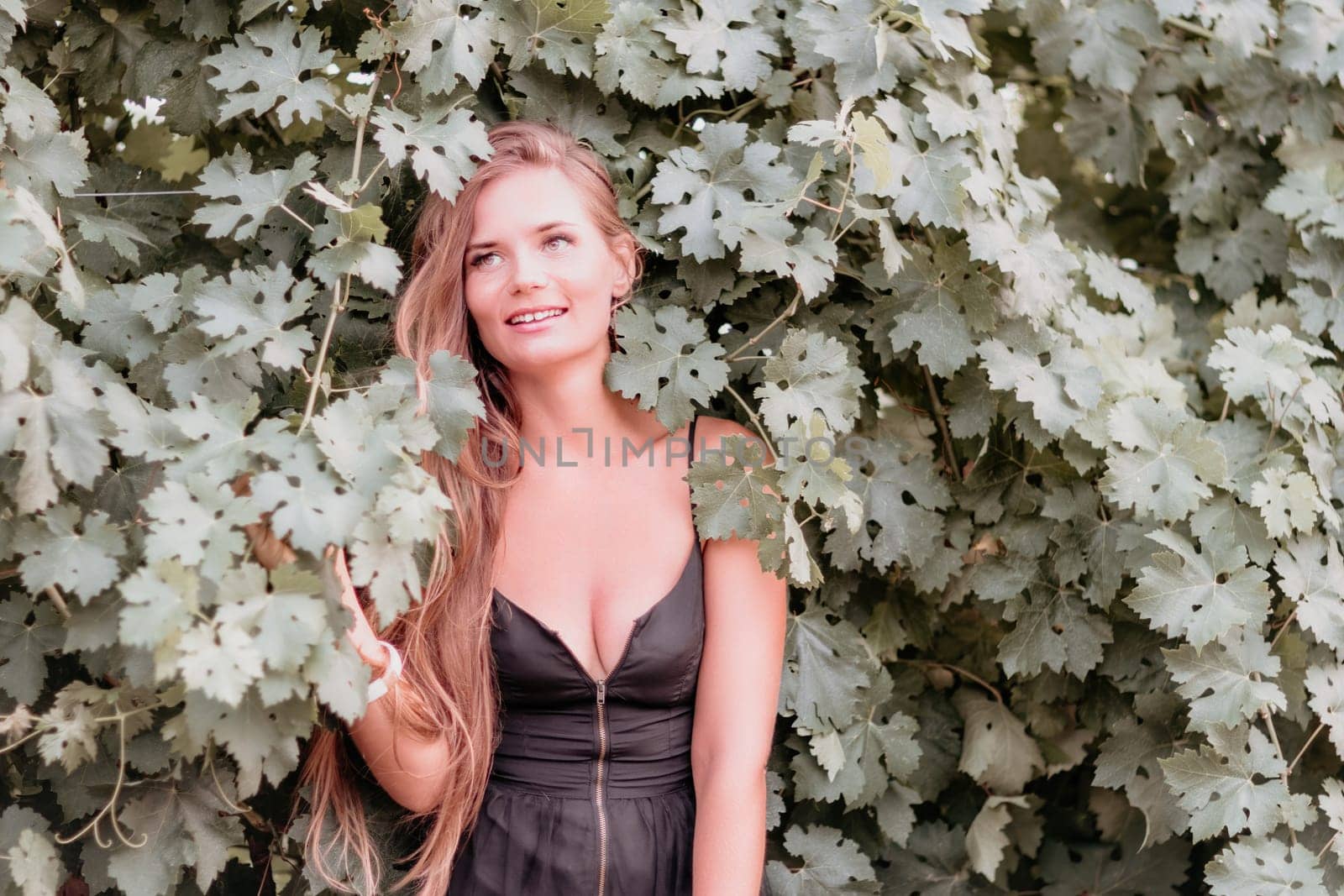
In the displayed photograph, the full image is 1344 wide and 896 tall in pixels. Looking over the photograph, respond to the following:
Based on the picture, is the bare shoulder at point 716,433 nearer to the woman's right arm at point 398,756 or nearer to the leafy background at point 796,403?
the leafy background at point 796,403

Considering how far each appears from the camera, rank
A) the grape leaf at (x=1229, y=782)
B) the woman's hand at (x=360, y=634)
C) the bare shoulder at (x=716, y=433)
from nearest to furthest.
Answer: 1. the woman's hand at (x=360, y=634)
2. the grape leaf at (x=1229, y=782)
3. the bare shoulder at (x=716, y=433)

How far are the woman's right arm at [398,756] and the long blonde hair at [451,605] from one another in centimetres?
2

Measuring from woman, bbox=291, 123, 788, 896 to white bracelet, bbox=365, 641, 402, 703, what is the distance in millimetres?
126

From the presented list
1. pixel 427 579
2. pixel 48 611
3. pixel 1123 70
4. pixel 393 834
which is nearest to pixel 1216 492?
pixel 1123 70

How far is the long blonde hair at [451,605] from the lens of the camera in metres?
2.06

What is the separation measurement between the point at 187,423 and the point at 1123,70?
1.97 meters

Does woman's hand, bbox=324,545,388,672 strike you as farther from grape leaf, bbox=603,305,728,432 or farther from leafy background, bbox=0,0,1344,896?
grape leaf, bbox=603,305,728,432

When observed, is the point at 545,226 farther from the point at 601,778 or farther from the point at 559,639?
the point at 601,778

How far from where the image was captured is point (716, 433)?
221cm

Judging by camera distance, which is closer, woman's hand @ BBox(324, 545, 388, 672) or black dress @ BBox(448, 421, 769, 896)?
woman's hand @ BBox(324, 545, 388, 672)

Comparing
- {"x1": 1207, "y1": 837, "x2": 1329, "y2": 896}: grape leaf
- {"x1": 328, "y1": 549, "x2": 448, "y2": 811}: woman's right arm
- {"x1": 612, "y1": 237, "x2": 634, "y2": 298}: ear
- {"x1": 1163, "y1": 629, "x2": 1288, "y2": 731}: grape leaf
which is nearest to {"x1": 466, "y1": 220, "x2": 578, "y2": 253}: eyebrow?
{"x1": 612, "y1": 237, "x2": 634, "y2": 298}: ear

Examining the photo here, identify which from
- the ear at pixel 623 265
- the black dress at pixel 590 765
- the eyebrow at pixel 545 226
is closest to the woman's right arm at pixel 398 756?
the black dress at pixel 590 765

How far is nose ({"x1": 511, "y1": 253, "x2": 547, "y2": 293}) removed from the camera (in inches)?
78.9

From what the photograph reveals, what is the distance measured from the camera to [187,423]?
5.34 feet
